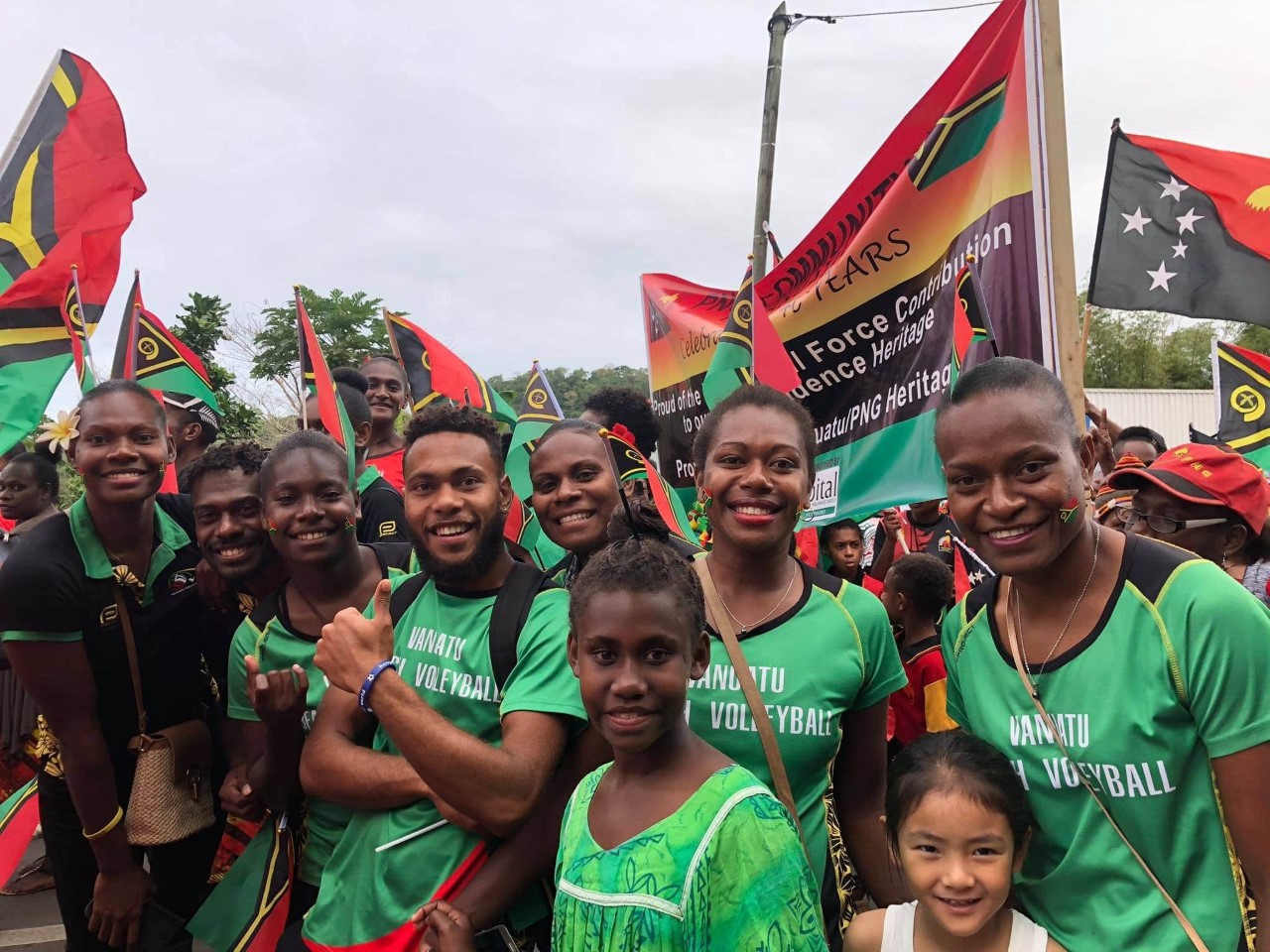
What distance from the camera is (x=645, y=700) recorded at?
80.0 inches

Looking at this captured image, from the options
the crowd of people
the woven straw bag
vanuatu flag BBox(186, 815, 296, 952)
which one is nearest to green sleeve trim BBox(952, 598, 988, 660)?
the crowd of people

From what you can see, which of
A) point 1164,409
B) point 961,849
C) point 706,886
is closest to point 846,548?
point 961,849

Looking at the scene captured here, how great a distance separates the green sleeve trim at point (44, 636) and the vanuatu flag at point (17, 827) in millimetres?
1154

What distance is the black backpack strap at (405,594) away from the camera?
9.21 ft

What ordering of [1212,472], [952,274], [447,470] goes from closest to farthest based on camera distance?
[447,470], [1212,472], [952,274]

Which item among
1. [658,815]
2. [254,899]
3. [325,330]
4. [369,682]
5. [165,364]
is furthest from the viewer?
[325,330]

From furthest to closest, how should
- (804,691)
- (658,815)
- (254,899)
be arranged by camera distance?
(254,899) → (804,691) → (658,815)

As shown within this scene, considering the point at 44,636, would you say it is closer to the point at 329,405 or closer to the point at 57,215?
the point at 329,405

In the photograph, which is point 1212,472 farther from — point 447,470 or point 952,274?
point 447,470

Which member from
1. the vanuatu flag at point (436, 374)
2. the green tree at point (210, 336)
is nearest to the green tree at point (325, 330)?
the green tree at point (210, 336)

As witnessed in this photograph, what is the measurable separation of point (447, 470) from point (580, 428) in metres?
0.80

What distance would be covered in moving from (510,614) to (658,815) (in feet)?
2.53

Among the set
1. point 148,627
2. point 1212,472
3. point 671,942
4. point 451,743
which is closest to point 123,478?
point 148,627

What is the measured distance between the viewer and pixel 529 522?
4703 millimetres
